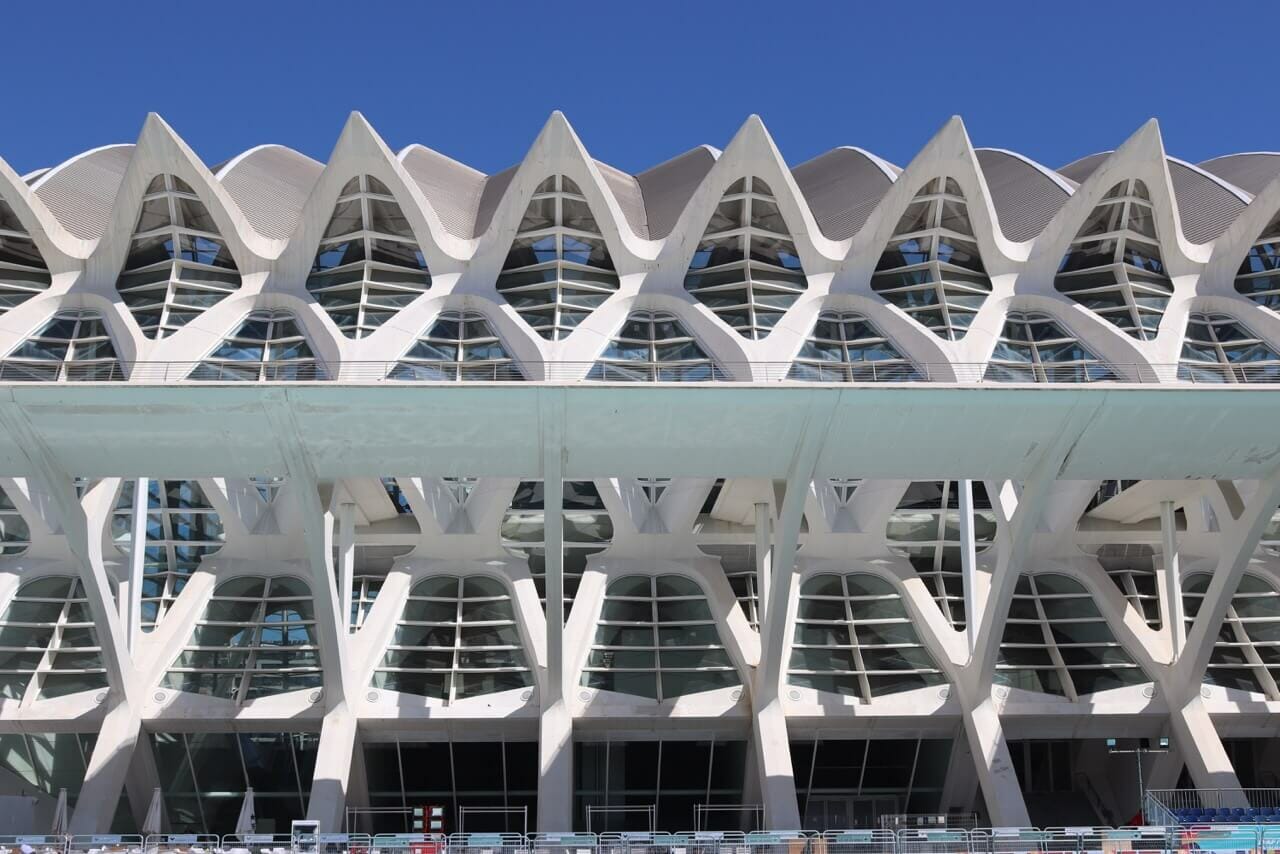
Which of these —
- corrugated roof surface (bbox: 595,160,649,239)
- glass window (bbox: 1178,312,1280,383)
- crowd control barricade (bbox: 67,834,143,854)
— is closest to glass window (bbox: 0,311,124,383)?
crowd control barricade (bbox: 67,834,143,854)

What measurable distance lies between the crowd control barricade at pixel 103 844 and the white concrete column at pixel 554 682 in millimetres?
8238

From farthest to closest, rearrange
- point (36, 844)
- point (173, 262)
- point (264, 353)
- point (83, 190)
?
point (83, 190) < point (173, 262) < point (264, 353) < point (36, 844)

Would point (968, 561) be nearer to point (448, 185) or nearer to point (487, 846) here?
point (487, 846)

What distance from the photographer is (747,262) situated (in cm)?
3525

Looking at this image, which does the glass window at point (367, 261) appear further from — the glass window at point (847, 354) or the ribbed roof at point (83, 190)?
the glass window at point (847, 354)

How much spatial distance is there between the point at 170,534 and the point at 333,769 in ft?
29.6

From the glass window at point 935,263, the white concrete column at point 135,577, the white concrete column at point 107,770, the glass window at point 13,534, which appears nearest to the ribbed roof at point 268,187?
the white concrete column at point 135,577

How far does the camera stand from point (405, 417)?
73.2ft

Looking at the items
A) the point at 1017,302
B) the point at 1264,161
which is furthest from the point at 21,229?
the point at 1264,161

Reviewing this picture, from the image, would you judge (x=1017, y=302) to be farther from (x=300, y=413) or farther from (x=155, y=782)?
(x=155, y=782)

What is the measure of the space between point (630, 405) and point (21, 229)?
69.2 feet

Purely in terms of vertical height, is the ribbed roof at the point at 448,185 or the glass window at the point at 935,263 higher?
the ribbed roof at the point at 448,185

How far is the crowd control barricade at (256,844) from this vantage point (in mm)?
20898

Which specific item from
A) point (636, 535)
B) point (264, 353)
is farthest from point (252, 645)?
point (636, 535)
